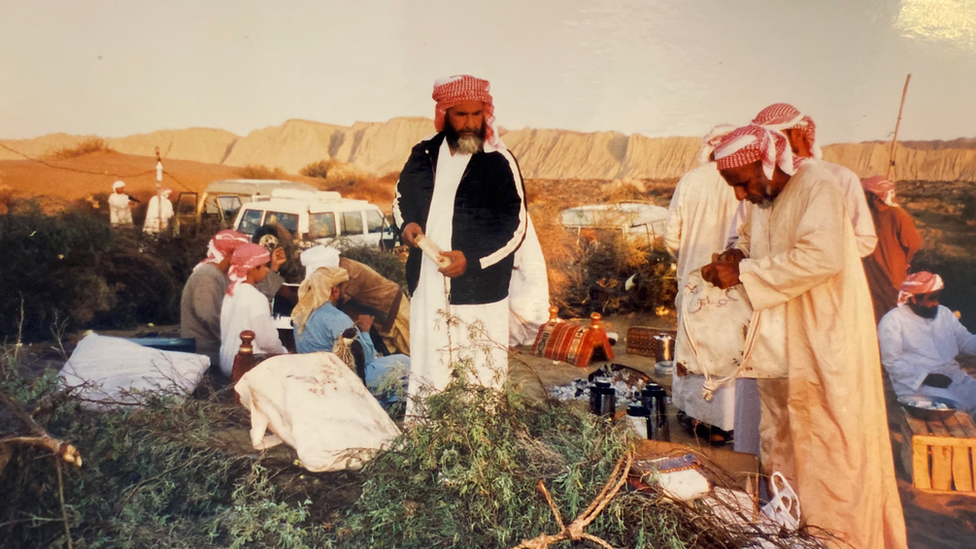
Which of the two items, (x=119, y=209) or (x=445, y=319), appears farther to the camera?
(x=119, y=209)

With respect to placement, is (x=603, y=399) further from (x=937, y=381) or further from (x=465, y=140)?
(x=937, y=381)

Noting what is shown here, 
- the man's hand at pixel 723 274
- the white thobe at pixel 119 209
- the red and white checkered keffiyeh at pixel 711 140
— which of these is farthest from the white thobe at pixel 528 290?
the white thobe at pixel 119 209

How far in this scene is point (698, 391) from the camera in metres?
4.64

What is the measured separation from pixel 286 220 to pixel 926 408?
429cm

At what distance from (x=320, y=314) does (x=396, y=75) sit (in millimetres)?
1674

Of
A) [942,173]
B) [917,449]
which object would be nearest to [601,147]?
[942,173]

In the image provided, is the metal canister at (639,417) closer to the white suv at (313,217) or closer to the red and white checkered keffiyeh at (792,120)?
the red and white checkered keffiyeh at (792,120)

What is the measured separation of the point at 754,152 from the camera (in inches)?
137

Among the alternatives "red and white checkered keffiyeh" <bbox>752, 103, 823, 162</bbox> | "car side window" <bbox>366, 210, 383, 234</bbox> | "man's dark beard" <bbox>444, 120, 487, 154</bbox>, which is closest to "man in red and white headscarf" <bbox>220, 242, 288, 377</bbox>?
"car side window" <bbox>366, 210, 383, 234</bbox>

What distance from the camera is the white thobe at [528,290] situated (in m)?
4.58

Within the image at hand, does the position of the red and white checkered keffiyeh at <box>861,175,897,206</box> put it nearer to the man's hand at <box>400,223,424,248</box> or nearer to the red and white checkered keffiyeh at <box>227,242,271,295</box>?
the man's hand at <box>400,223,424,248</box>

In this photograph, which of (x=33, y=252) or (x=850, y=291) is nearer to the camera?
(x=850, y=291)

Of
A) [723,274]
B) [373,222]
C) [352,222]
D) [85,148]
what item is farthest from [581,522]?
[85,148]

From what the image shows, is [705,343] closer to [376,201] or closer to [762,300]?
[762,300]
